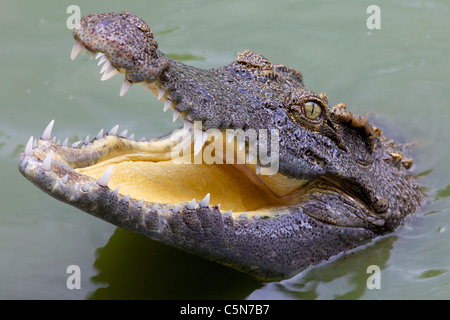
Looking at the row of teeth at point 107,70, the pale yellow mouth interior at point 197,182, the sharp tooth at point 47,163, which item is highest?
the row of teeth at point 107,70

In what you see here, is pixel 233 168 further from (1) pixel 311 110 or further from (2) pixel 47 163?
(2) pixel 47 163

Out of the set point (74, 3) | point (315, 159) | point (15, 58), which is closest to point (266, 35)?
point (74, 3)

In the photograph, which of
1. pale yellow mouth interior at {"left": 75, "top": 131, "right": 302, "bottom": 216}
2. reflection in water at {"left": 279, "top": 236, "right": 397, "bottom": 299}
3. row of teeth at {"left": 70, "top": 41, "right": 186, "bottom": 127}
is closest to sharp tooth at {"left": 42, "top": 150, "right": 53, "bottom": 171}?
row of teeth at {"left": 70, "top": 41, "right": 186, "bottom": 127}

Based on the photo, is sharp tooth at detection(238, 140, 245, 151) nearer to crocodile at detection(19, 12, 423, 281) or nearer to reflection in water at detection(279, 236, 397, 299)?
crocodile at detection(19, 12, 423, 281)

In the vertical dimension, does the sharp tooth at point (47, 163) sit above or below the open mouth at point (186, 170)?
below

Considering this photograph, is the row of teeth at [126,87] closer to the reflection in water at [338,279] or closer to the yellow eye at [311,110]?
the yellow eye at [311,110]

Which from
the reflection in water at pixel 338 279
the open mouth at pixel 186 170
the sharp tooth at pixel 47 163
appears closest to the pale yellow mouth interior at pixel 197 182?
the open mouth at pixel 186 170

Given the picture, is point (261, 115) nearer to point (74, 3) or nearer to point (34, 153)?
point (34, 153)
